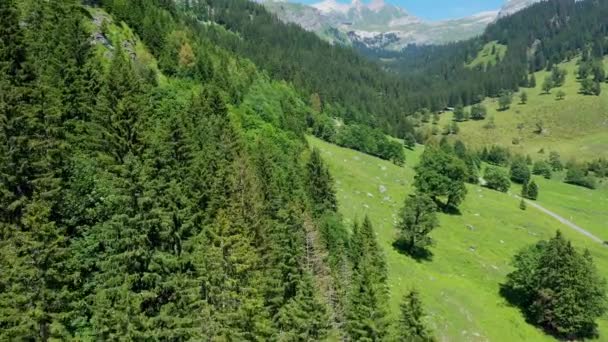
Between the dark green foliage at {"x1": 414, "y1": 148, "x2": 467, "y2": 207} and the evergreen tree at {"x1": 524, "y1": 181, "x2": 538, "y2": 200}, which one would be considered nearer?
the dark green foliage at {"x1": 414, "y1": 148, "x2": 467, "y2": 207}

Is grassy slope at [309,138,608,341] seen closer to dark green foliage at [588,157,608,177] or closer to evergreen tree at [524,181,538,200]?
evergreen tree at [524,181,538,200]

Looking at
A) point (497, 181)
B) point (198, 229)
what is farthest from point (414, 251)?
point (497, 181)

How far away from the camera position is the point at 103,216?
105 feet

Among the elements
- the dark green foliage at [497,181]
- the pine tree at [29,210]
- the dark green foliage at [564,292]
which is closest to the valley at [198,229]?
the pine tree at [29,210]

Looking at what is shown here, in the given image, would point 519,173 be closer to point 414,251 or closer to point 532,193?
point 532,193

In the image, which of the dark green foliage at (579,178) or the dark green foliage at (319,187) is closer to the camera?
the dark green foliage at (319,187)

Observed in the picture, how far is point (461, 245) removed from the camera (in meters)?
85.9

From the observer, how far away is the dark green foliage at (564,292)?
6425cm

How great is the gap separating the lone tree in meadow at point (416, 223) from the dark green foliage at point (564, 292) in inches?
653

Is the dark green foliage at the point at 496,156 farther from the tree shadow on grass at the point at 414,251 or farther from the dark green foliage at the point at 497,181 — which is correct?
the tree shadow on grass at the point at 414,251

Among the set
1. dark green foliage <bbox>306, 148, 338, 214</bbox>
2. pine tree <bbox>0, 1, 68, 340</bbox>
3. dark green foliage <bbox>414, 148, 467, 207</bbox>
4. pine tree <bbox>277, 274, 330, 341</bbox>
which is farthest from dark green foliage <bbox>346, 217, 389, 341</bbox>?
dark green foliage <bbox>414, 148, 467, 207</bbox>

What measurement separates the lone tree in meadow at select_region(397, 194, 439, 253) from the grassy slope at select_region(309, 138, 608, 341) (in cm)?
346

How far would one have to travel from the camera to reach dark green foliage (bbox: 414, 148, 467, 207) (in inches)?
3765

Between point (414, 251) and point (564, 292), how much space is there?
2380 cm
